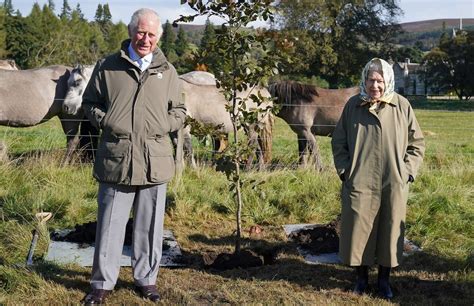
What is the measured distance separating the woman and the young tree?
910 mm

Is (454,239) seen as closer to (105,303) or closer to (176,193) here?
(176,193)

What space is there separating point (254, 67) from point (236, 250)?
62.8 inches

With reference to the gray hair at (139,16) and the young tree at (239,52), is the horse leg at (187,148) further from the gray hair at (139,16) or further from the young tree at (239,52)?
the gray hair at (139,16)

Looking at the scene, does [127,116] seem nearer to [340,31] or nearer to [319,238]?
[319,238]

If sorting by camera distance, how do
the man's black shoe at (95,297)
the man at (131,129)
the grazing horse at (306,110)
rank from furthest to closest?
1. the grazing horse at (306,110)
2. the man's black shoe at (95,297)
3. the man at (131,129)

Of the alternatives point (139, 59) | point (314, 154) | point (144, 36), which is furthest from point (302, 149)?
point (144, 36)

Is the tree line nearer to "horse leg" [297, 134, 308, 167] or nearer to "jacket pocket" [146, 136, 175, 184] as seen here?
"horse leg" [297, 134, 308, 167]

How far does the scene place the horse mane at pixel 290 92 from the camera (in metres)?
9.44

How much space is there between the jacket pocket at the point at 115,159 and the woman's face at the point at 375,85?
1.71 m

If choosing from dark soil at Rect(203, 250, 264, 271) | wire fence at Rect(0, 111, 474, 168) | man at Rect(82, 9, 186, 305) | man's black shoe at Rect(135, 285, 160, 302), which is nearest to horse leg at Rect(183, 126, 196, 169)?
wire fence at Rect(0, 111, 474, 168)

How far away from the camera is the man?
3865 mm

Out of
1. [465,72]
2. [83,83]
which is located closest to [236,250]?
[83,83]

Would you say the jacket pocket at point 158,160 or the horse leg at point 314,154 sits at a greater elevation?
the jacket pocket at point 158,160

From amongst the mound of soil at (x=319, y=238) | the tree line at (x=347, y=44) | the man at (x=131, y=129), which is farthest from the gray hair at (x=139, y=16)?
the tree line at (x=347, y=44)
